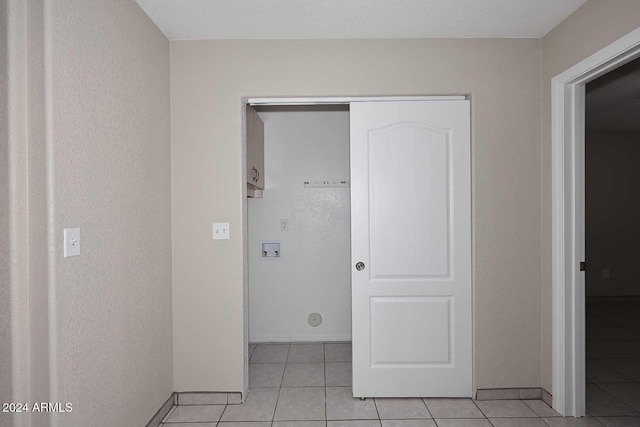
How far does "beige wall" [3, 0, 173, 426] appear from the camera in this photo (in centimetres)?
133

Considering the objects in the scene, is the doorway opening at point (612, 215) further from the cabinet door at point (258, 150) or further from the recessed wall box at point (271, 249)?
the cabinet door at point (258, 150)

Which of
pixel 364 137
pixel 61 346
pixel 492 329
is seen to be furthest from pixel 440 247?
pixel 61 346

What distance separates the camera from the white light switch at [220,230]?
8.15 feet

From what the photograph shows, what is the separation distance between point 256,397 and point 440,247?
1614mm

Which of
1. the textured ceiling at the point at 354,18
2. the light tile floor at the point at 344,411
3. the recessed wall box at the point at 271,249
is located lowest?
the light tile floor at the point at 344,411

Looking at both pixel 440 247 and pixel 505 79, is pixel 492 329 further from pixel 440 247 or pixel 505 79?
pixel 505 79

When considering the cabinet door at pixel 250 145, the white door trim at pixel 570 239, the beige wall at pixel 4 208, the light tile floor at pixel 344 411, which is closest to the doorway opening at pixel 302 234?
the cabinet door at pixel 250 145

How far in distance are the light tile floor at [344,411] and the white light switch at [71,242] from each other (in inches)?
52.5

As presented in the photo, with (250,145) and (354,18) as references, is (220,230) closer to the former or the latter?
(250,145)

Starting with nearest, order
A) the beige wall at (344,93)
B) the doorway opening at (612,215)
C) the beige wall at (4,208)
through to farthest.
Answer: the beige wall at (4,208) → the beige wall at (344,93) → the doorway opening at (612,215)

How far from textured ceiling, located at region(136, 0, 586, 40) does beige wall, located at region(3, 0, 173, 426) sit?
0.85 ft

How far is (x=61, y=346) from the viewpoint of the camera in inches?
57.6

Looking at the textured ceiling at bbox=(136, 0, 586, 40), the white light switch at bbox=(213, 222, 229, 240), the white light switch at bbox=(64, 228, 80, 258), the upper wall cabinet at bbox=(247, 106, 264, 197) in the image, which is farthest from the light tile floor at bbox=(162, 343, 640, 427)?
the textured ceiling at bbox=(136, 0, 586, 40)

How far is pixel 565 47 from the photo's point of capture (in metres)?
2.26
